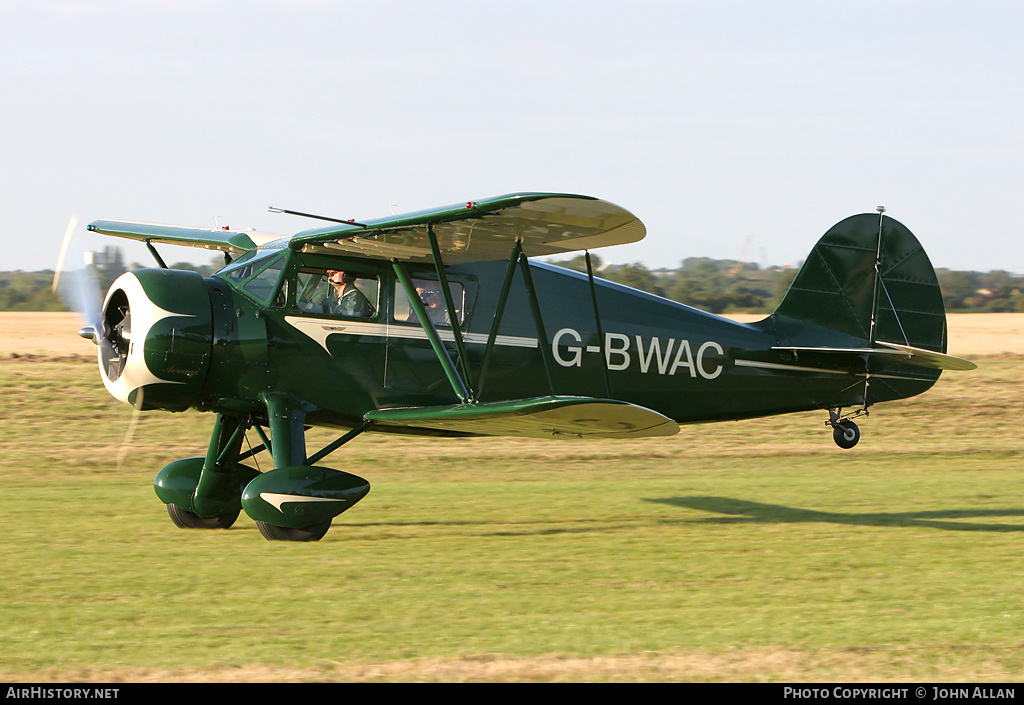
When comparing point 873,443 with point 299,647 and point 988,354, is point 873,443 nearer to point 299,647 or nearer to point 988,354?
point 988,354

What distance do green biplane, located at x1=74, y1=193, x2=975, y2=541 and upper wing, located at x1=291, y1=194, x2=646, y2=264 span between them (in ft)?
0.09

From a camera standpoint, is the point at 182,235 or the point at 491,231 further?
the point at 182,235

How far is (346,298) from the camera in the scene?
364 inches

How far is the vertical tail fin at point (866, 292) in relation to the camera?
11414 millimetres

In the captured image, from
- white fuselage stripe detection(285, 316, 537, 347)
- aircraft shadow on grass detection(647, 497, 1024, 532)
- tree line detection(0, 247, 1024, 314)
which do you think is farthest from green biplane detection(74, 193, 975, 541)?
tree line detection(0, 247, 1024, 314)

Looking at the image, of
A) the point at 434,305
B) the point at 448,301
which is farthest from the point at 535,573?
the point at 434,305

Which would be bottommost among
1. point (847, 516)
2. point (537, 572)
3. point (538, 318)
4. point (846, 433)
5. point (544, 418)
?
point (847, 516)

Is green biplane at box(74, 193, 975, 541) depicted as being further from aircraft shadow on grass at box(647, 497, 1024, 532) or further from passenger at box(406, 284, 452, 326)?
aircraft shadow on grass at box(647, 497, 1024, 532)

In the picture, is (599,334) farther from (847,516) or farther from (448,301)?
(847,516)

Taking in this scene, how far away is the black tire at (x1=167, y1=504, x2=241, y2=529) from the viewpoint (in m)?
9.49

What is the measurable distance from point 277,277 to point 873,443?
466 inches

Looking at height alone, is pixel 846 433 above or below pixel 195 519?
above

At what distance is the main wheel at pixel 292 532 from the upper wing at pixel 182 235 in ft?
11.9

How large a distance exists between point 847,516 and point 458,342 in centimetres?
486
